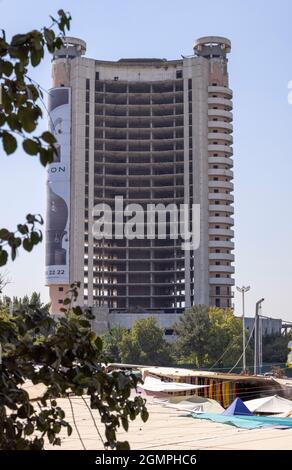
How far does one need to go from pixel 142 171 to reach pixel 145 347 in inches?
1717

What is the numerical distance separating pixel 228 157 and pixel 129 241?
74.1 ft

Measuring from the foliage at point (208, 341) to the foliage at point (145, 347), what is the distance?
2397mm

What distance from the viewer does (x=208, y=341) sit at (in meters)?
80.9

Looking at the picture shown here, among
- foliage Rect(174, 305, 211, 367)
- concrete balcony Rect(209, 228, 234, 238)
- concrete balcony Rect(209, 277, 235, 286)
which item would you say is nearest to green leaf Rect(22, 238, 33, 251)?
foliage Rect(174, 305, 211, 367)

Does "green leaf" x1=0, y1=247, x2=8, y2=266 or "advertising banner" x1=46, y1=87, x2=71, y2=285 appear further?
"advertising banner" x1=46, y1=87, x2=71, y2=285

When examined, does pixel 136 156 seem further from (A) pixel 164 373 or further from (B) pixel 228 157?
(A) pixel 164 373

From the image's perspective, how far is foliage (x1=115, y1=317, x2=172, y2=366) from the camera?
276 ft

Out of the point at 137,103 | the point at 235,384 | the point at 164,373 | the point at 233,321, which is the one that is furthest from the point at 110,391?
the point at 137,103

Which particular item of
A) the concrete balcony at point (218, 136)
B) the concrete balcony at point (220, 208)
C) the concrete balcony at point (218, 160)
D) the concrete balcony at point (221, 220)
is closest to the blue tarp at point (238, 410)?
the concrete balcony at point (221, 220)

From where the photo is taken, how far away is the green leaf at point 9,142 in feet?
10.0

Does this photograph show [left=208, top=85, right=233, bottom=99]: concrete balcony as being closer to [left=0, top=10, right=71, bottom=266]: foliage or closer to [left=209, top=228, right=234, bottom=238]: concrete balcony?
[left=209, top=228, right=234, bottom=238]: concrete balcony

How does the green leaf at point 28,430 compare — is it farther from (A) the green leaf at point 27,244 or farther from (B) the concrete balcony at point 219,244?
(B) the concrete balcony at point 219,244

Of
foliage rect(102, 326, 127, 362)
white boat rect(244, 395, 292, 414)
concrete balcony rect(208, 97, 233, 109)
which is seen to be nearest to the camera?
white boat rect(244, 395, 292, 414)

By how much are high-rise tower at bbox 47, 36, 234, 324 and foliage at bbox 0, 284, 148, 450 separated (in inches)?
4194
